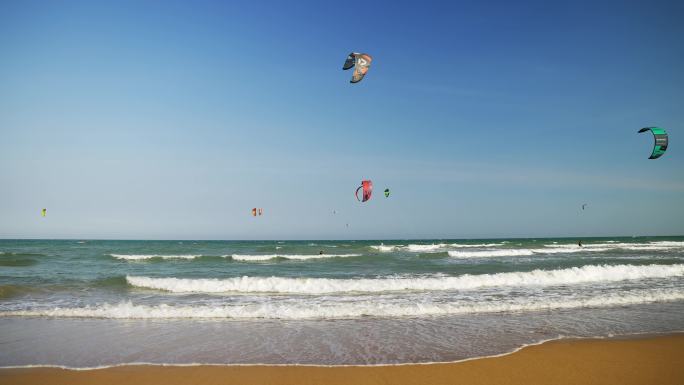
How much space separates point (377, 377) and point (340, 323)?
313 cm

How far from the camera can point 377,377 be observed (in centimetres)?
468

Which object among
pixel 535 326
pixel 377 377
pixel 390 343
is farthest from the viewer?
pixel 535 326

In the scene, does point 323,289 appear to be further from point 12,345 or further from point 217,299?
point 12,345

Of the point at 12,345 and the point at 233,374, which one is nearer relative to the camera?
the point at 233,374

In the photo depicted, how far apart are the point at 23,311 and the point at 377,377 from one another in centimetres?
843

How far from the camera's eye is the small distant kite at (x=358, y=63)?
40.2 ft

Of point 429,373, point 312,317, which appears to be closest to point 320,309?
point 312,317

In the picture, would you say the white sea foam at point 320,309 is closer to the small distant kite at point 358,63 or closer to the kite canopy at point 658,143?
the kite canopy at point 658,143

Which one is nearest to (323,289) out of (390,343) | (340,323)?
(340,323)

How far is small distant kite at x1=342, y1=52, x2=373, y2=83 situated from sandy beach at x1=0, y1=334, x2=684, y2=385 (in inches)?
354

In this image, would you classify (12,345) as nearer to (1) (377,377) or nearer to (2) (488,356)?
(1) (377,377)

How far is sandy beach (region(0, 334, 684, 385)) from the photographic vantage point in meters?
4.62

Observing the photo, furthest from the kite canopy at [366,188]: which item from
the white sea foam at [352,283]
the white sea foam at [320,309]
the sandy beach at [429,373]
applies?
the sandy beach at [429,373]

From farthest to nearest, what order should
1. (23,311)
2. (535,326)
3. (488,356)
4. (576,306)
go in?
(576,306) → (23,311) → (535,326) → (488,356)
